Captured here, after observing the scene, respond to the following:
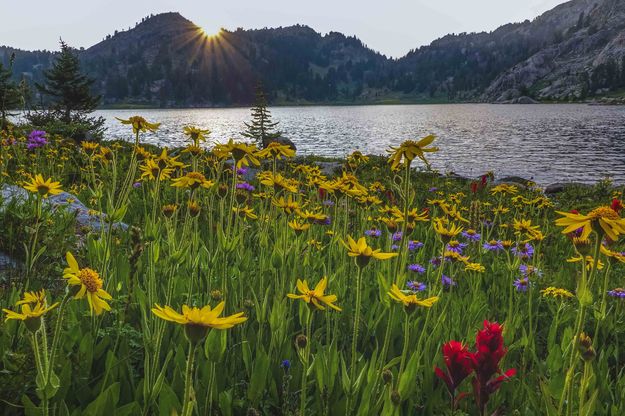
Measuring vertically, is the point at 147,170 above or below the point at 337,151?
above

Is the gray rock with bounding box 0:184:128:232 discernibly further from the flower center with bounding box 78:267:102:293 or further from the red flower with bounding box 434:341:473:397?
the red flower with bounding box 434:341:473:397

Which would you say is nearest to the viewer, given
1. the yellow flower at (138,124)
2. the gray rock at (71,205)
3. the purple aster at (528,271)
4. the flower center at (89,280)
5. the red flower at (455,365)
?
the flower center at (89,280)

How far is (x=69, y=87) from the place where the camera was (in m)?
24.7

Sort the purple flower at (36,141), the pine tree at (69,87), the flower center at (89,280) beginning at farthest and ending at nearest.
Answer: the pine tree at (69,87)
the purple flower at (36,141)
the flower center at (89,280)

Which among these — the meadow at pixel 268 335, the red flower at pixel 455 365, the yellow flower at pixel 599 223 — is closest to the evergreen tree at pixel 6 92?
the meadow at pixel 268 335

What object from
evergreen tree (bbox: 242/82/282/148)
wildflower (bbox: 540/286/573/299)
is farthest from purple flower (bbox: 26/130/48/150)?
evergreen tree (bbox: 242/82/282/148)

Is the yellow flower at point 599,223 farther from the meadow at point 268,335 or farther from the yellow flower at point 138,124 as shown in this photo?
the yellow flower at point 138,124

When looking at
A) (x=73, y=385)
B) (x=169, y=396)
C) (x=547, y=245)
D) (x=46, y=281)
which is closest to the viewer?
(x=169, y=396)

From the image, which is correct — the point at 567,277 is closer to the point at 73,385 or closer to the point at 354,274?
the point at 354,274

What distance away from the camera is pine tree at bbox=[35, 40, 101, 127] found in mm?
23781

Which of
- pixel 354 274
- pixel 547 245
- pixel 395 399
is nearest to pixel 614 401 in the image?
pixel 395 399

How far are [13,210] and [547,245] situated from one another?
807 cm

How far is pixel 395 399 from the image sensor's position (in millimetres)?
1586

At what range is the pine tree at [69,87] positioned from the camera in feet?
78.0
